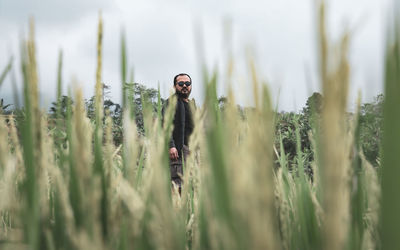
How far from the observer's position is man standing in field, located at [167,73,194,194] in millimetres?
3398

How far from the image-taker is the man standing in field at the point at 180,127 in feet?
11.1

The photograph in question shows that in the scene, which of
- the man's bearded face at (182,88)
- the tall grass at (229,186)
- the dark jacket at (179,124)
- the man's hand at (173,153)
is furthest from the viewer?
the man's bearded face at (182,88)

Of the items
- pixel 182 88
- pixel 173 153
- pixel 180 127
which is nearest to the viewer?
pixel 173 153

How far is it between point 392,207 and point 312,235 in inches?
11.0

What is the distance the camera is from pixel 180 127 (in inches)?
141

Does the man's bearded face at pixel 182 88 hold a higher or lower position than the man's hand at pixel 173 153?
higher

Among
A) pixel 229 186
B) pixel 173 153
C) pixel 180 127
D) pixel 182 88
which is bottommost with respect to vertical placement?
pixel 229 186

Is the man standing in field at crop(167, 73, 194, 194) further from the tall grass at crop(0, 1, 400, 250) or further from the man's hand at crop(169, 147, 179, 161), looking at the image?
the tall grass at crop(0, 1, 400, 250)

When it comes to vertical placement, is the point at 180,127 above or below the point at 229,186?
above

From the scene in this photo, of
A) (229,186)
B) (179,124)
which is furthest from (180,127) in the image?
(229,186)

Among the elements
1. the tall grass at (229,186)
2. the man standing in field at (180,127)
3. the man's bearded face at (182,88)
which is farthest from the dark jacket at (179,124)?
the tall grass at (229,186)

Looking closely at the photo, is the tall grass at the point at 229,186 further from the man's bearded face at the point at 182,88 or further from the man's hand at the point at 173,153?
the man's bearded face at the point at 182,88

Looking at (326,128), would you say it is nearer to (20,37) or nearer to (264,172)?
(264,172)

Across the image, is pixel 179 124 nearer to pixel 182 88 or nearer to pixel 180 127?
pixel 180 127
